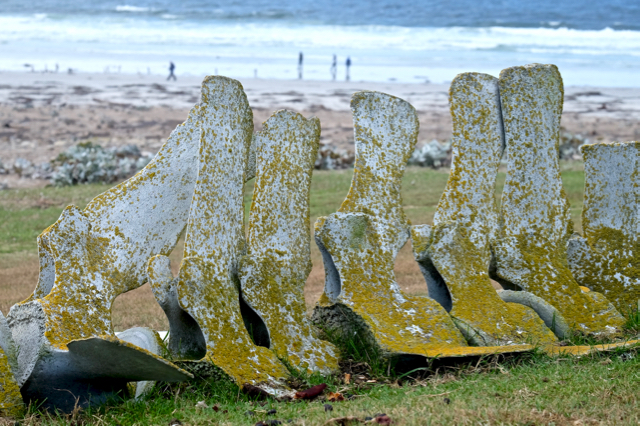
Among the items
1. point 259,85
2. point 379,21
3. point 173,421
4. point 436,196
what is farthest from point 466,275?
point 379,21

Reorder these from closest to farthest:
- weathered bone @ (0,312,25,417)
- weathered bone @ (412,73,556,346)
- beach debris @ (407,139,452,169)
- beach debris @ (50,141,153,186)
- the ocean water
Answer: weathered bone @ (0,312,25,417), weathered bone @ (412,73,556,346), beach debris @ (50,141,153,186), beach debris @ (407,139,452,169), the ocean water

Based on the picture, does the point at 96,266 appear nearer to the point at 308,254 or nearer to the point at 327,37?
the point at 308,254

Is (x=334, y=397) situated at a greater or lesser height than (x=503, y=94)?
lesser

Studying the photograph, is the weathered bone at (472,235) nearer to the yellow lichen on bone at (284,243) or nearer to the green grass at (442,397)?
the green grass at (442,397)

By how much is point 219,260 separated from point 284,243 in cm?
54

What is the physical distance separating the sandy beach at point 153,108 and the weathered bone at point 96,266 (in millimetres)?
11484

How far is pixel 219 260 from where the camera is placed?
5184 mm

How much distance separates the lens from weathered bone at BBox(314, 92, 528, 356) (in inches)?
208

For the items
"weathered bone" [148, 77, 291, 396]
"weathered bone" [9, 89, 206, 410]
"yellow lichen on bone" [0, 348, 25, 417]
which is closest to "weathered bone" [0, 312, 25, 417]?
"yellow lichen on bone" [0, 348, 25, 417]

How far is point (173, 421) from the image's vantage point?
14.1 feet

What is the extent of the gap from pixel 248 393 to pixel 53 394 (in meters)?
1.18

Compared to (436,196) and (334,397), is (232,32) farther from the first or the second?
(334,397)

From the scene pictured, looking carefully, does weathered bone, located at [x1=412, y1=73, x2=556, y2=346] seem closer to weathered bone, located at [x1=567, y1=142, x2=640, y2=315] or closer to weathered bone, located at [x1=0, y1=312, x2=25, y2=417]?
weathered bone, located at [x1=567, y1=142, x2=640, y2=315]

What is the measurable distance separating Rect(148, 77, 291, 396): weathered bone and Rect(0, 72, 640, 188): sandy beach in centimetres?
1180
